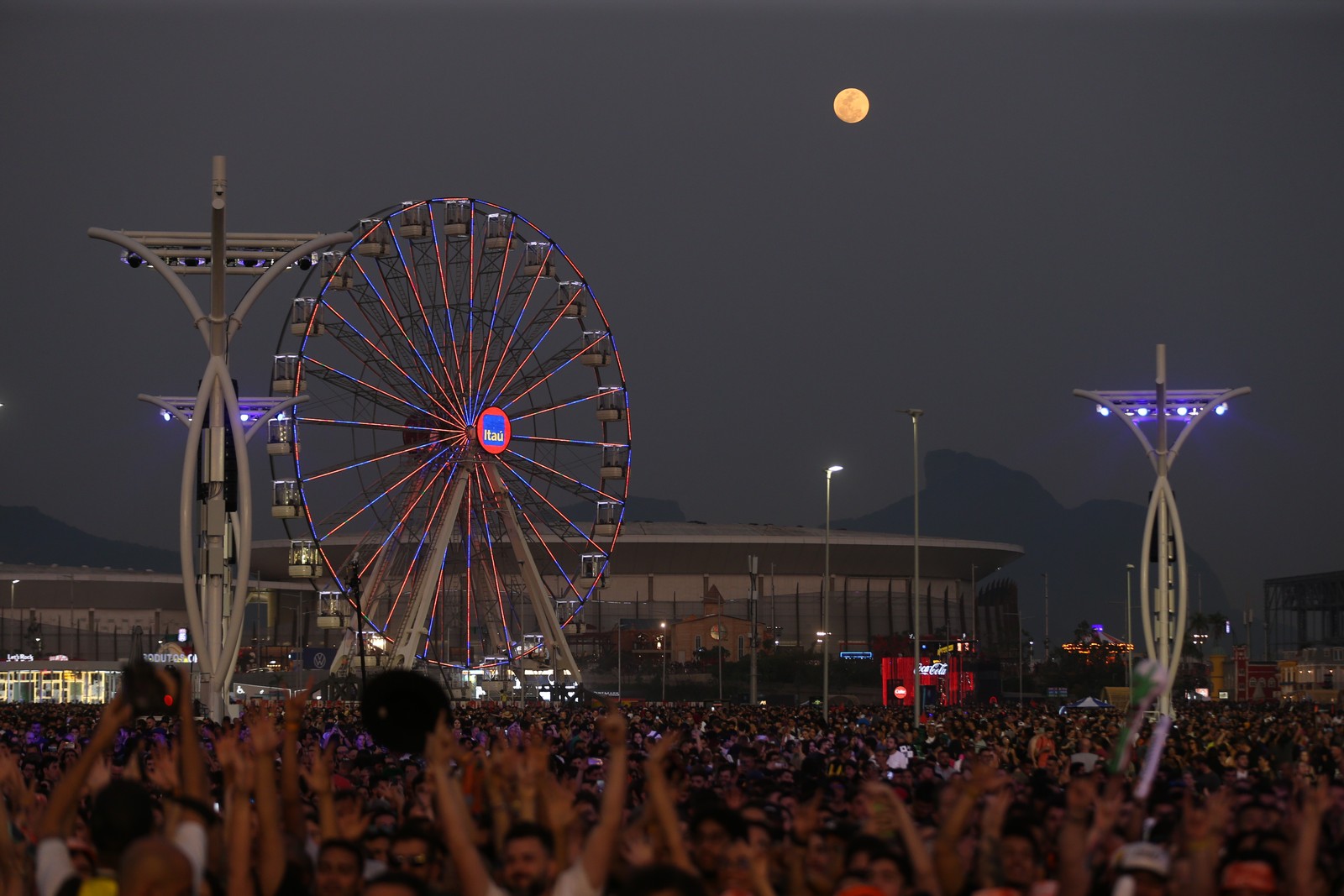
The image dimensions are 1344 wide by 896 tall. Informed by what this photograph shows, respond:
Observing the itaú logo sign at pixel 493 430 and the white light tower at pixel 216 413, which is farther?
the itaú logo sign at pixel 493 430

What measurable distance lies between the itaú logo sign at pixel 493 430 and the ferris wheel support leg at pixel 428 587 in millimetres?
1469

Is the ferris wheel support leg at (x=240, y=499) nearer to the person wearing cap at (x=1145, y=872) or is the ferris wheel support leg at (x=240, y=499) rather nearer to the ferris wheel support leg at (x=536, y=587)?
the person wearing cap at (x=1145, y=872)

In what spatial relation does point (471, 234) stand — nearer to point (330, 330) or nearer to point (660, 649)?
Answer: point (330, 330)

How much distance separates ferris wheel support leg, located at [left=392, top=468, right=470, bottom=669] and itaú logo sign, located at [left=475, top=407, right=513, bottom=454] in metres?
1.47

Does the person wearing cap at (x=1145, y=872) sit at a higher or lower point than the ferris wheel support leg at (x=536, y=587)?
lower

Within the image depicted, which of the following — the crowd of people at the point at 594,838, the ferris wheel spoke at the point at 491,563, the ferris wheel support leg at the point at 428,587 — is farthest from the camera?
the ferris wheel support leg at the point at 428,587

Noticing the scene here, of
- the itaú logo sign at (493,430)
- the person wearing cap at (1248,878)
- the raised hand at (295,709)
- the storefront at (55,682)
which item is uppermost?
the itaú logo sign at (493,430)

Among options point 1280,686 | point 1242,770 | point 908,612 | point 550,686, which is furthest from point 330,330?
point 908,612

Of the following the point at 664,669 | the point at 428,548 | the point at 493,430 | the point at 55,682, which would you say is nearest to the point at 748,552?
the point at 664,669

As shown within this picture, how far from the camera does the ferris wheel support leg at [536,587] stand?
51812 mm

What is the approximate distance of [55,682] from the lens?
280ft

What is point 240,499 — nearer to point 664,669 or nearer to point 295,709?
point 295,709

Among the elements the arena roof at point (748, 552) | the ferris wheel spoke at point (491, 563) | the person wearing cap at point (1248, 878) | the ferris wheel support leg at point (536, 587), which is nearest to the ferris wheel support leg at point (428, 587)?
the ferris wheel spoke at point (491, 563)

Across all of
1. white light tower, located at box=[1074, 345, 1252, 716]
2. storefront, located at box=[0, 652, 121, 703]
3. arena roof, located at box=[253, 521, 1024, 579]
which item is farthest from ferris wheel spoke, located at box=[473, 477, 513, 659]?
arena roof, located at box=[253, 521, 1024, 579]
